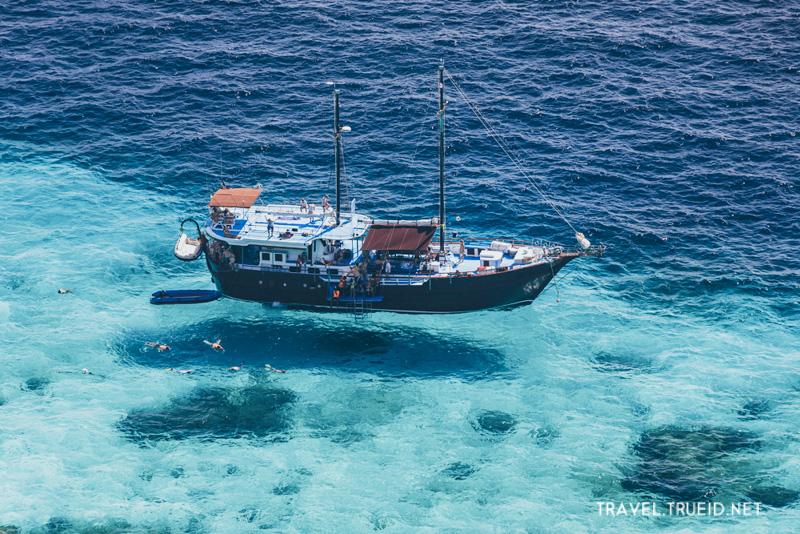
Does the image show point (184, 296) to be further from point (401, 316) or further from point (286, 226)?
point (401, 316)

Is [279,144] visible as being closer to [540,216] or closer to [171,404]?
[540,216]

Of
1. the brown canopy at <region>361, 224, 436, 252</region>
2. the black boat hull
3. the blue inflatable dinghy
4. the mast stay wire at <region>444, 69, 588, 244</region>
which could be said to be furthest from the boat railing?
the blue inflatable dinghy

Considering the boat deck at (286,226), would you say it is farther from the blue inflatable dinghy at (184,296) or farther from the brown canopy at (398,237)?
the blue inflatable dinghy at (184,296)

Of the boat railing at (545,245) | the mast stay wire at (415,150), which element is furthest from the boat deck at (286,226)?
the mast stay wire at (415,150)

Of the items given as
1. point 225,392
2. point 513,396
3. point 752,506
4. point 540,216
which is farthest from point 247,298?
point 752,506

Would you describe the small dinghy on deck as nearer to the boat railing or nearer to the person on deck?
the person on deck
